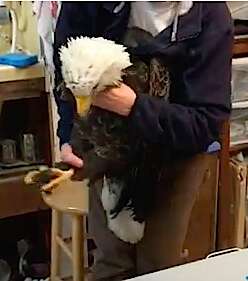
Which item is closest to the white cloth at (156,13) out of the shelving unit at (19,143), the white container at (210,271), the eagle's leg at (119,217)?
the eagle's leg at (119,217)

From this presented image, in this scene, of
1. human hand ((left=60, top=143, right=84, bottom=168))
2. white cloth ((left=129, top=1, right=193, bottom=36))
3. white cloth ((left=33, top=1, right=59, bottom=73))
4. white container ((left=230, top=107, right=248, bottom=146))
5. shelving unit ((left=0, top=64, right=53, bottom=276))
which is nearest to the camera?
white cloth ((left=129, top=1, right=193, bottom=36))

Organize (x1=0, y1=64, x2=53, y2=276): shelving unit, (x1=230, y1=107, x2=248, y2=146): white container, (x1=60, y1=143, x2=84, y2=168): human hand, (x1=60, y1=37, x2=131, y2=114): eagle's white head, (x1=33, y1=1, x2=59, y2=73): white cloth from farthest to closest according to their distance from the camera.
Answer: (x1=230, y1=107, x2=248, y2=146): white container < (x1=0, y1=64, x2=53, y2=276): shelving unit < (x1=33, y1=1, x2=59, y2=73): white cloth < (x1=60, y1=143, x2=84, y2=168): human hand < (x1=60, y1=37, x2=131, y2=114): eagle's white head

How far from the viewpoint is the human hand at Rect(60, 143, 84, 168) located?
1.32 metres

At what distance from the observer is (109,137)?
1237mm

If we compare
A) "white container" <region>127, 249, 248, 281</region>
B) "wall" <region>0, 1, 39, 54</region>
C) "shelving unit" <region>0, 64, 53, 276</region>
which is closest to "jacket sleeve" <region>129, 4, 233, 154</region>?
"white container" <region>127, 249, 248, 281</region>

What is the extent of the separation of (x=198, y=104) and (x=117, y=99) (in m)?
0.17

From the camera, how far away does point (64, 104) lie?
141cm

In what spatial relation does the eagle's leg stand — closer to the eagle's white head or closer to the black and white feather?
the black and white feather

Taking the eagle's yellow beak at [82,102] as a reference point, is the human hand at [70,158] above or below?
below

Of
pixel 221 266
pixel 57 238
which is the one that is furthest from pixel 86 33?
pixel 57 238

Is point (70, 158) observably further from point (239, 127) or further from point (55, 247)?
point (239, 127)

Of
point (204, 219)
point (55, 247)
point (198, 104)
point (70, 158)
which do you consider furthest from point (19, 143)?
point (198, 104)

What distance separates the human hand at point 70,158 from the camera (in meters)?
1.32

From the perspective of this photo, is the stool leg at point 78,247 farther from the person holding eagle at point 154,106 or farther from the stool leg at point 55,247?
the person holding eagle at point 154,106
